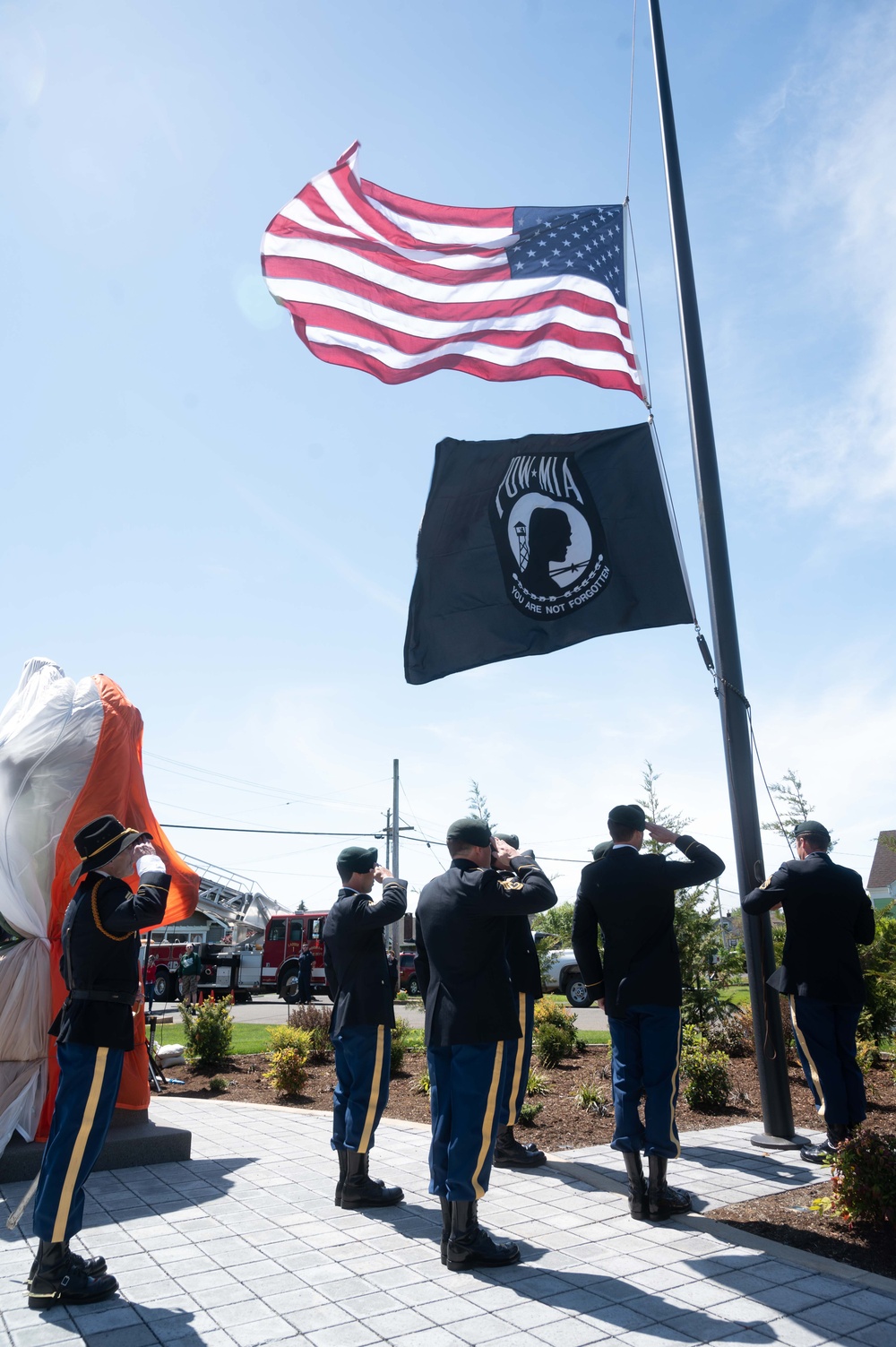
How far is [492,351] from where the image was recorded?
6.62 m

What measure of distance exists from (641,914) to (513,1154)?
2.22 m

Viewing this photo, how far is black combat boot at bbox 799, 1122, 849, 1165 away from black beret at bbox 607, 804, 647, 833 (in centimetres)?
214

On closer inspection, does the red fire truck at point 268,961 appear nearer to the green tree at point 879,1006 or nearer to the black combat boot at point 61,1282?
the green tree at point 879,1006

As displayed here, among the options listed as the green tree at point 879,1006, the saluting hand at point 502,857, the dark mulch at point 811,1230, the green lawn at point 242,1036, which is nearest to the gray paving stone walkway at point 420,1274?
the dark mulch at point 811,1230

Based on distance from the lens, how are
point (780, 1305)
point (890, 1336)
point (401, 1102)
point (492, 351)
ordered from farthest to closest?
1. point (401, 1102)
2. point (492, 351)
3. point (780, 1305)
4. point (890, 1336)

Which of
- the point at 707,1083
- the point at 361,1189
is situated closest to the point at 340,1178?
the point at 361,1189

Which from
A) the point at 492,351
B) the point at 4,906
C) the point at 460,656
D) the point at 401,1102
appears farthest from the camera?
the point at 401,1102

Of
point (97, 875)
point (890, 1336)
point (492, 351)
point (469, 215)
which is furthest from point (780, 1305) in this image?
point (469, 215)

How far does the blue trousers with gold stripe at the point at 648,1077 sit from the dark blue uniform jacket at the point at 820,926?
1.20 m

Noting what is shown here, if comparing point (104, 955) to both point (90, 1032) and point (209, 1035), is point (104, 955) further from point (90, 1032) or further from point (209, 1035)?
point (209, 1035)

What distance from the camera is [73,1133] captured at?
148 inches

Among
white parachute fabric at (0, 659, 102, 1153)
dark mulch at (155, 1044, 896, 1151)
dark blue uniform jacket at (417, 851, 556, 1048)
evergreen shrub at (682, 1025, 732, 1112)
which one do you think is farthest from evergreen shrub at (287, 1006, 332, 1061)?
dark blue uniform jacket at (417, 851, 556, 1048)

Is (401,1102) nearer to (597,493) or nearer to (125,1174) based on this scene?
(125,1174)

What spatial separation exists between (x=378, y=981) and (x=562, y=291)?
5110mm
